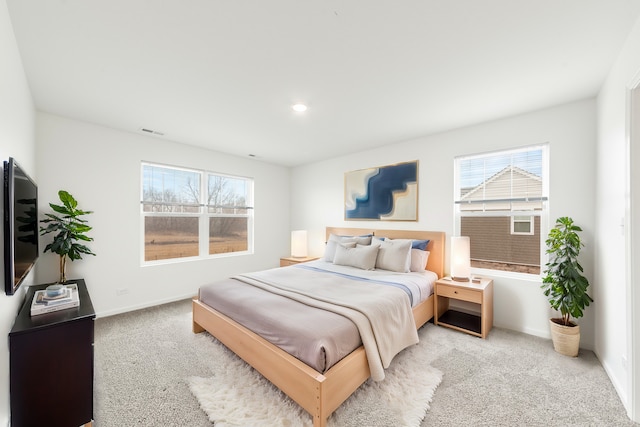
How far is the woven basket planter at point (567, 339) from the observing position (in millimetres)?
2379

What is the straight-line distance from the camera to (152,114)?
2936 millimetres

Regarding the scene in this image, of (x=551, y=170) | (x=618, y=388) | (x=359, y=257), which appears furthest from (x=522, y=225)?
(x=359, y=257)

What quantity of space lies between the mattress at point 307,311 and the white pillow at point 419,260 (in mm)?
95

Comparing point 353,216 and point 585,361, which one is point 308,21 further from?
point 585,361

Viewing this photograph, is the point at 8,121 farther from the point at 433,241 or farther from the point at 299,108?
the point at 433,241

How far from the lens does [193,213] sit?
13.9 ft

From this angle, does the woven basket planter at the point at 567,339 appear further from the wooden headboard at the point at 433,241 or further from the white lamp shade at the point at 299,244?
the white lamp shade at the point at 299,244

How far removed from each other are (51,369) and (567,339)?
12.9 feet

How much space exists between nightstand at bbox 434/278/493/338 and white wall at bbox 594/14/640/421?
85 centimetres

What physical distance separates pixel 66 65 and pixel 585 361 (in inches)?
196

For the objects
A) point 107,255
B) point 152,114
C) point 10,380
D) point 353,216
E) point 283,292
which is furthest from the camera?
point 353,216

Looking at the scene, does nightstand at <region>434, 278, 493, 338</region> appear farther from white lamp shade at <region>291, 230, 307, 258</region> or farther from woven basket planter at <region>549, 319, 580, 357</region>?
white lamp shade at <region>291, 230, 307, 258</region>

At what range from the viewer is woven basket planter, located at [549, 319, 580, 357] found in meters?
2.38

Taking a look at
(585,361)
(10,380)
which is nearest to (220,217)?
(10,380)
